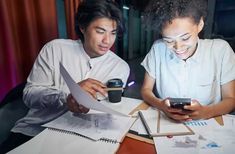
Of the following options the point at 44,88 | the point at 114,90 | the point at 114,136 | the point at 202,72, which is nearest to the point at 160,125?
the point at 114,136

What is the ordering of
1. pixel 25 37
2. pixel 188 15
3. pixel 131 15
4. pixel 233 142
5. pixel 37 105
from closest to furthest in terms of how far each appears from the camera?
1. pixel 233 142
2. pixel 188 15
3. pixel 37 105
4. pixel 25 37
5. pixel 131 15

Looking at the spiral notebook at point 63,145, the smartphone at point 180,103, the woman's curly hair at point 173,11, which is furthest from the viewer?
the woman's curly hair at point 173,11

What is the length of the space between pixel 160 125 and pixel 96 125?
259mm

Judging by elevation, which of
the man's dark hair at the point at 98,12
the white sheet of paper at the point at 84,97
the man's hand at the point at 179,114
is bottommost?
the man's hand at the point at 179,114

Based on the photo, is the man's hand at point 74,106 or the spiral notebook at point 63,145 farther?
the man's hand at point 74,106

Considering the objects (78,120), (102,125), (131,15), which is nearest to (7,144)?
(78,120)

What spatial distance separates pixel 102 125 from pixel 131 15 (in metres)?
1.43

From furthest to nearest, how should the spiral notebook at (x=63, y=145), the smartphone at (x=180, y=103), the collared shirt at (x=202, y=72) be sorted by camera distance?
the collared shirt at (x=202, y=72) < the smartphone at (x=180, y=103) < the spiral notebook at (x=63, y=145)

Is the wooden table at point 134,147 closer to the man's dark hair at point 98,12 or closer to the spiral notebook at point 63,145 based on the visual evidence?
the spiral notebook at point 63,145

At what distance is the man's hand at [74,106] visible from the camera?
94 cm

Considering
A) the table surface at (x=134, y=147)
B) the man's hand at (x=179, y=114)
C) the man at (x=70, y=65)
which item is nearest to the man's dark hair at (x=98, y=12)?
the man at (x=70, y=65)

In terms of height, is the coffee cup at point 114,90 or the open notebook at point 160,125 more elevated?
the coffee cup at point 114,90

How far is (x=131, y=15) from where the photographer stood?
2.06m

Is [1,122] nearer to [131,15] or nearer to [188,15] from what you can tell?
[188,15]
